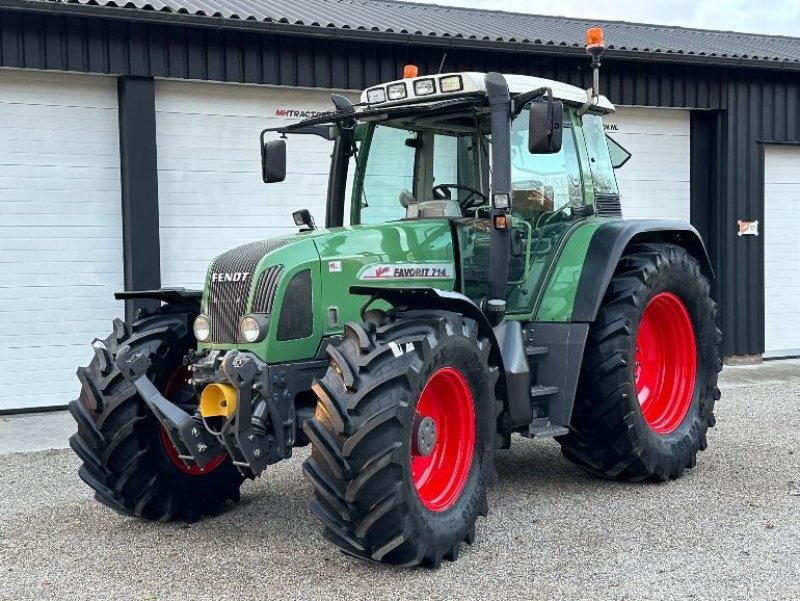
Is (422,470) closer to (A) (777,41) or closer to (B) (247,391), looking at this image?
(B) (247,391)

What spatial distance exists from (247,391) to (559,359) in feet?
6.78

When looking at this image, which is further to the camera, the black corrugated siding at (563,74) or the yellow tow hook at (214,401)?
the black corrugated siding at (563,74)

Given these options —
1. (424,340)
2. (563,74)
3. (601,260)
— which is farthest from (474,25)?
(424,340)

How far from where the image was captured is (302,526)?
229 inches

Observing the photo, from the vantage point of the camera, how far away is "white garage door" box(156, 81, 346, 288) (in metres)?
10.6

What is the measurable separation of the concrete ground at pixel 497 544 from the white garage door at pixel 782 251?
6.65 meters

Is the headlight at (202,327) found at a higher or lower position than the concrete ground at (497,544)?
higher

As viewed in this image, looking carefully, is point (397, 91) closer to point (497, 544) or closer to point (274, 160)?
point (274, 160)

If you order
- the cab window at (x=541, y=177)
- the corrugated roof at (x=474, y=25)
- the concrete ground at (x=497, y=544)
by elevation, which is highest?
the corrugated roof at (x=474, y=25)

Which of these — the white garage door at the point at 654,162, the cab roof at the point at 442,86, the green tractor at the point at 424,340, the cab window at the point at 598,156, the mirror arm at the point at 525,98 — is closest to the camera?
the green tractor at the point at 424,340

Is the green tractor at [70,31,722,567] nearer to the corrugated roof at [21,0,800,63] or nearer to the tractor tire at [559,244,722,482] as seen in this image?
the tractor tire at [559,244,722,482]

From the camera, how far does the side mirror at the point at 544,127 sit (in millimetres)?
5418

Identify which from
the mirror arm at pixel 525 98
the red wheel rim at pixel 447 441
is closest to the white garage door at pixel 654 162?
the mirror arm at pixel 525 98

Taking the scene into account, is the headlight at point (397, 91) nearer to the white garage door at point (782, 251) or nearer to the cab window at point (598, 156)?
the cab window at point (598, 156)
